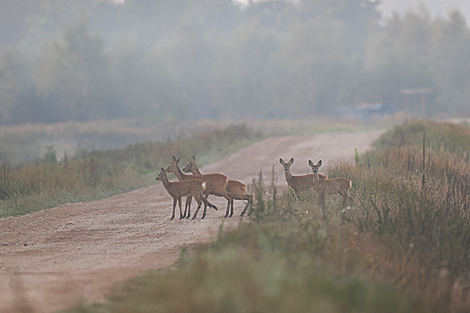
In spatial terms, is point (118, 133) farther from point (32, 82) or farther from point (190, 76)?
point (190, 76)

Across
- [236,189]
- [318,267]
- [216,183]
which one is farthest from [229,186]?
[318,267]

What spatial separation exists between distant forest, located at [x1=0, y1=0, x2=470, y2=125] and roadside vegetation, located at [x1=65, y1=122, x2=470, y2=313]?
5900 cm

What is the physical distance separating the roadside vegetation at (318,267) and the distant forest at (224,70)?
59002 mm

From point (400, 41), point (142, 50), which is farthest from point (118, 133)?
point (400, 41)

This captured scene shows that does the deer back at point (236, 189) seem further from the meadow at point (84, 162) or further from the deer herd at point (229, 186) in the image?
the meadow at point (84, 162)

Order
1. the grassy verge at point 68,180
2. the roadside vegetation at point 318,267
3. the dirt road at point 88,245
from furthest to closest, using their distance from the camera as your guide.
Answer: the grassy verge at point 68,180
the dirt road at point 88,245
the roadside vegetation at point 318,267

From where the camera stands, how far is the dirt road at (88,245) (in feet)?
20.8

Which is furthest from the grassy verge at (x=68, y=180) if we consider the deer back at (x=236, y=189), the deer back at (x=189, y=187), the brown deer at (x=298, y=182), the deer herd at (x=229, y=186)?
the brown deer at (x=298, y=182)

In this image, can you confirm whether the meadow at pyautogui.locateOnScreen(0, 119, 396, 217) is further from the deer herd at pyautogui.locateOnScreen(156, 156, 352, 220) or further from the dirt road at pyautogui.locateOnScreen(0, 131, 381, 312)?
the deer herd at pyautogui.locateOnScreen(156, 156, 352, 220)

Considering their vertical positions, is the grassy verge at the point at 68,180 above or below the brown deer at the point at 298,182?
below

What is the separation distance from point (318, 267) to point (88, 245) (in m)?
4.70

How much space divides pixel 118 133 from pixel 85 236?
5061 centimetres

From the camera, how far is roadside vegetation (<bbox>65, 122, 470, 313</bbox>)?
458 centimetres

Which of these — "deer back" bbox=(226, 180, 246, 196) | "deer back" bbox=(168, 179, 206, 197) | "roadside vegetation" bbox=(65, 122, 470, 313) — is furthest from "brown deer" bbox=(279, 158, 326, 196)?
"deer back" bbox=(168, 179, 206, 197)
